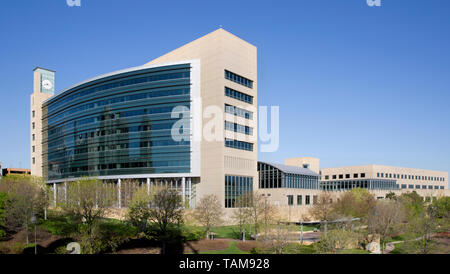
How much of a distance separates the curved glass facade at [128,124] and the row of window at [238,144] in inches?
352

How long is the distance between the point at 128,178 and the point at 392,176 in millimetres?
92113

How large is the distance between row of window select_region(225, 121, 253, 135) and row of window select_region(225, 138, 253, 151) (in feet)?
7.60

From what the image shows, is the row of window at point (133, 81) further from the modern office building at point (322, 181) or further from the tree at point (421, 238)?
the tree at point (421, 238)

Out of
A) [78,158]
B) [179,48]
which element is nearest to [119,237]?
[179,48]

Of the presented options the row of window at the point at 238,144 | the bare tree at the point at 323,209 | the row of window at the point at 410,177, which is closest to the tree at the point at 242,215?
the bare tree at the point at 323,209

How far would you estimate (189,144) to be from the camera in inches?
2921

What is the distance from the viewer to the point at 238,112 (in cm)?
7431

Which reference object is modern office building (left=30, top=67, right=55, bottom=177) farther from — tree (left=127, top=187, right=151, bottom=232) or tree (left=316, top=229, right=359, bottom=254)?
tree (left=316, top=229, right=359, bottom=254)

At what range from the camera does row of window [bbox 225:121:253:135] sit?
7184 centimetres

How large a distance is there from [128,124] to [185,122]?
1526 cm

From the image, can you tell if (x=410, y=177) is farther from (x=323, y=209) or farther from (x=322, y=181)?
(x=323, y=209)

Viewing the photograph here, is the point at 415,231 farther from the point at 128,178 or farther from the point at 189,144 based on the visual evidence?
the point at 128,178

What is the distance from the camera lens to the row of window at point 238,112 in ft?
237

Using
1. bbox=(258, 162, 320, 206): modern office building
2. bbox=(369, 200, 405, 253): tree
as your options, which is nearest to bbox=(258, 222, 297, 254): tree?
bbox=(369, 200, 405, 253): tree
